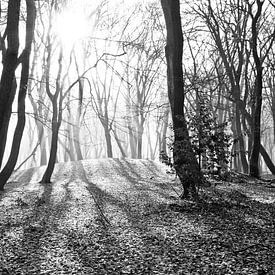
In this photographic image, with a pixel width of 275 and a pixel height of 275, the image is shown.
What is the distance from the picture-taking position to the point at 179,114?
7699 millimetres

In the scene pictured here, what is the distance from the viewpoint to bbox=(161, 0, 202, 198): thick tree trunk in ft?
→ 22.3

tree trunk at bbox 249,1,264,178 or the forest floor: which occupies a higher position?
tree trunk at bbox 249,1,264,178

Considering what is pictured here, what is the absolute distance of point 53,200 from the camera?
850 centimetres

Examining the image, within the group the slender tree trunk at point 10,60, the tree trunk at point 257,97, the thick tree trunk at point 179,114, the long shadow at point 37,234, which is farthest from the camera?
the tree trunk at point 257,97

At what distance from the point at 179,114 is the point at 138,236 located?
3.56 meters

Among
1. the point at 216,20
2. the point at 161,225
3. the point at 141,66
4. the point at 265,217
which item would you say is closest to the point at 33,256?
the point at 161,225

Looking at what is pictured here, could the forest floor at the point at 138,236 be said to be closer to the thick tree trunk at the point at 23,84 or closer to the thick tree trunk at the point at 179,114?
the thick tree trunk at the point at 179,114

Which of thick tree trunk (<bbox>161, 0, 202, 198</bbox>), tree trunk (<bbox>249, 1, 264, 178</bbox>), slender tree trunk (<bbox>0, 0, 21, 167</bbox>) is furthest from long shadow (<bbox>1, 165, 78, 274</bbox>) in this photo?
tree trunk (<bbox>249, 1, 264, 178</bbox>)

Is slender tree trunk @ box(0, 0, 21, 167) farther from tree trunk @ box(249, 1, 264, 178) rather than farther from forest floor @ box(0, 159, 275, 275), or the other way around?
tree trunk @ box(249, 1, 264, 178)

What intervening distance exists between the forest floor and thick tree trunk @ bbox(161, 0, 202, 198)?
50 centimetres

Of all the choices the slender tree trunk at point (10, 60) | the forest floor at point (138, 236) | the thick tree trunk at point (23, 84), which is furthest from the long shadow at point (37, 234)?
the thick tree trunk at point (23, 84)

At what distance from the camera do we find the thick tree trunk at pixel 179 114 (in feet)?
22.3

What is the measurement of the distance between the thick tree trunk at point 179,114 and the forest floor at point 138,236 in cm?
50

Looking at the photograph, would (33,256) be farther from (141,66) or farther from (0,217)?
(141,66)
